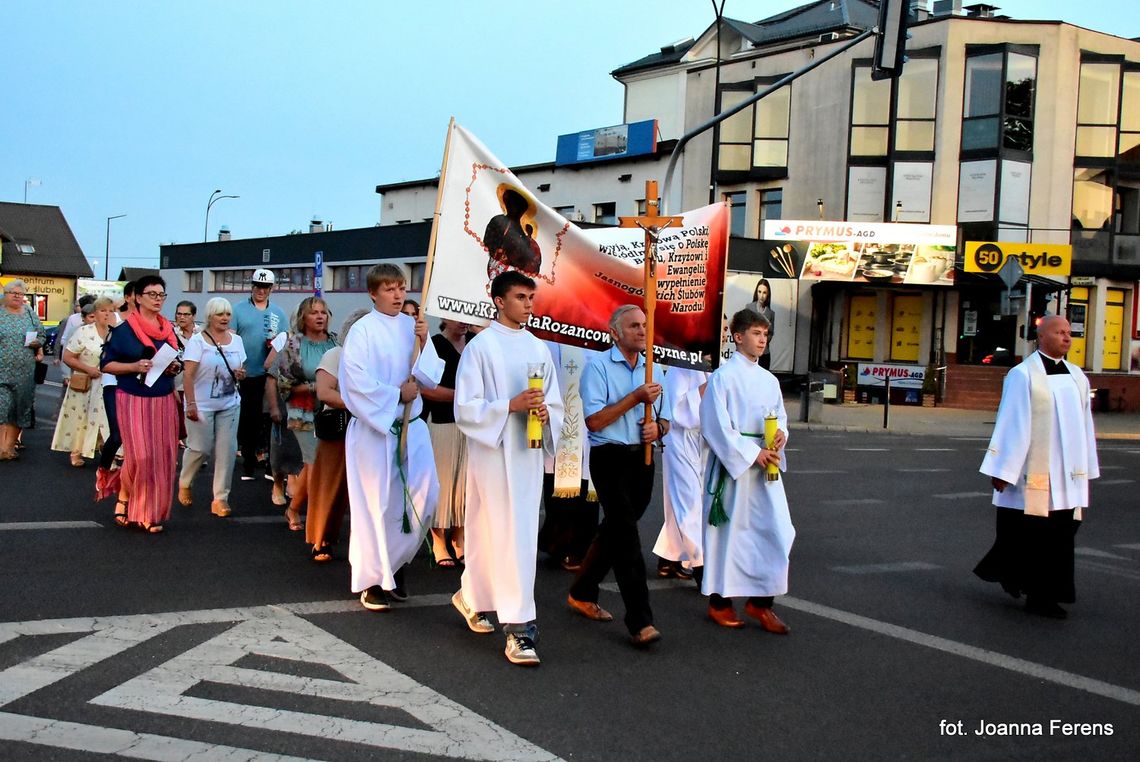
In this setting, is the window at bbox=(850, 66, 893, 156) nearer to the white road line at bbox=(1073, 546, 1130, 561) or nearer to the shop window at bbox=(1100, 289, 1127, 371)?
the shop window at bbox=(1100, 289, 1127, 371)

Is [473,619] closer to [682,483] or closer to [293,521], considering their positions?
[682,483]

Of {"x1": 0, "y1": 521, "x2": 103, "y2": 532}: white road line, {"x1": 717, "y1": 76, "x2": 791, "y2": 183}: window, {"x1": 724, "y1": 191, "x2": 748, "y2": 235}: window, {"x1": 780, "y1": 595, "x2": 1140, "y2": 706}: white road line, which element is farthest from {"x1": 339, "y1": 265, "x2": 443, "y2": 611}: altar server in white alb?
{"x1": 724, "y1": 191, "x2": 748, "y2": 235}: window

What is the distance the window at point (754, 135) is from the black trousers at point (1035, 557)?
28.5 metres

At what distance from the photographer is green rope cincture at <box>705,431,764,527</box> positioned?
639cm

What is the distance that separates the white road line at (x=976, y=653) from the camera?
17.7ft

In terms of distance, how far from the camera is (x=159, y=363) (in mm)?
8688

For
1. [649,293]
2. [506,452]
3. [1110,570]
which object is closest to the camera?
[506,452]

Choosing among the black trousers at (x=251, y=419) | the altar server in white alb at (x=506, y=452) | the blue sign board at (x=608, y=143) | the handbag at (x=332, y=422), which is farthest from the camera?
the blue sign board at (x=608, y=143)

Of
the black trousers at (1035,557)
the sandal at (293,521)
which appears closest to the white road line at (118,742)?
the sandal at (293,521)

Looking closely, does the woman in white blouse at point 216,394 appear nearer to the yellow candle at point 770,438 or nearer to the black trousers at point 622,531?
the black trousers at point 622,531

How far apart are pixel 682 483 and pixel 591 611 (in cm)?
151

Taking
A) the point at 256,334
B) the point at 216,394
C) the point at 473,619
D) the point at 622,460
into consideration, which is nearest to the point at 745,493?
the point at 622,460

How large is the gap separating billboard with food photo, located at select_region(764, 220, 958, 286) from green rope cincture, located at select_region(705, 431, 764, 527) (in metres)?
24.6

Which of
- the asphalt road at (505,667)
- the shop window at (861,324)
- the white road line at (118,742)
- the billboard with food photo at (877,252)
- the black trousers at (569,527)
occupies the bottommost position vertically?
the white road line at (118,742)
